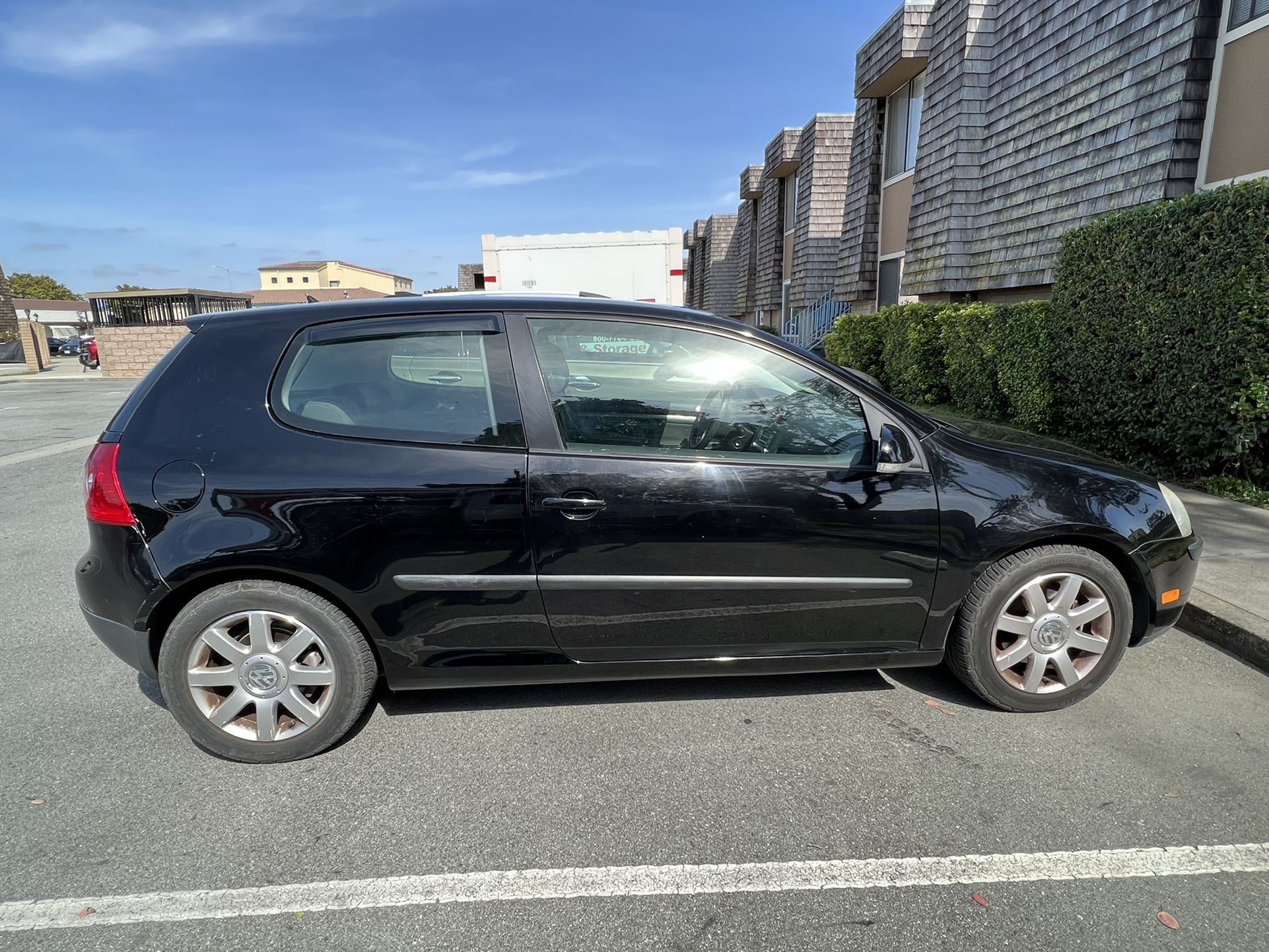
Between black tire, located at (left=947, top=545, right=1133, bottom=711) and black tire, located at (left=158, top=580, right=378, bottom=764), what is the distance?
229 centimetres

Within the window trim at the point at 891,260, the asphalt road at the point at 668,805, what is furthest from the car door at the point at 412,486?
the window trim at the point at 891,260

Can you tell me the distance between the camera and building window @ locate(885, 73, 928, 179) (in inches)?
521

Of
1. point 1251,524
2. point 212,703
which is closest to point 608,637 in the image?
point 212,703

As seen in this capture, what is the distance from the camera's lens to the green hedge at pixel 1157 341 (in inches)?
210

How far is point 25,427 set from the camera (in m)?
12.6

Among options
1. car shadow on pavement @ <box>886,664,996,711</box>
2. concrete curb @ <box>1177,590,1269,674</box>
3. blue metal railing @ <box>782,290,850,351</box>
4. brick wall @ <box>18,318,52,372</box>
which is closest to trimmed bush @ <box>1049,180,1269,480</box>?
concrete curb @ <box>1177,590,1269,674</box>

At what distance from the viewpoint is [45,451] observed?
10.1 meters

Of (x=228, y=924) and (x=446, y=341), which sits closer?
(x=228, y=924)

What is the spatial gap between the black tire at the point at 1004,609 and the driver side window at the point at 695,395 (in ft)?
2.39

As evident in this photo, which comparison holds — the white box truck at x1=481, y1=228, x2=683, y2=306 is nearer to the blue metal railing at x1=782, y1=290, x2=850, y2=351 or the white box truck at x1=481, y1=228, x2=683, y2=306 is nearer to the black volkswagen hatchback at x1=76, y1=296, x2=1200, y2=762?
the blue metal railing at x1=782, y1=290, x2=850, y2=351

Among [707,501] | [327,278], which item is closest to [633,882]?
[707,501]

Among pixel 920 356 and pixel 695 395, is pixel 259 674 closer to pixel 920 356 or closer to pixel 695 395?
pixel 695 395

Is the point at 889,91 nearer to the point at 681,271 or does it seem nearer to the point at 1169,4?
the point at 681,271

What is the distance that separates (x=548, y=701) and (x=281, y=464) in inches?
56.6
